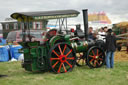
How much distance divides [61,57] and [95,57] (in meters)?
1.32

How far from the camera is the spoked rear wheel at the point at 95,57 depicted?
22.6 ft

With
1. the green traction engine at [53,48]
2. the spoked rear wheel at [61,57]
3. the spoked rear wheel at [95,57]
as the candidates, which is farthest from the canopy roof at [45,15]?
the spoked rear wheel at [95,57]

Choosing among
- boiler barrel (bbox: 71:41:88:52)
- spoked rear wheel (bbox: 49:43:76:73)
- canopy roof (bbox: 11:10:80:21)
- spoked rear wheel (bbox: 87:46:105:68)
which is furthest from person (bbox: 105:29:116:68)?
canopy roof (bbox: 11:10:80:21)

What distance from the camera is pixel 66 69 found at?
21.2 feet

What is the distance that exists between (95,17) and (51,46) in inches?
1510

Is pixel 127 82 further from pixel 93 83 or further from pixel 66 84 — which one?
pixel 66 84

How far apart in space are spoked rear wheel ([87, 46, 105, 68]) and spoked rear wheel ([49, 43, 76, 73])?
0.71m

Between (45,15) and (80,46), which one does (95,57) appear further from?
(45,15)

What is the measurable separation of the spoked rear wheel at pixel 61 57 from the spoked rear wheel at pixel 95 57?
2.31ft

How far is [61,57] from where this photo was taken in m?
6.19

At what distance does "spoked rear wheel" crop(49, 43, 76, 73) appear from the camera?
611 cm

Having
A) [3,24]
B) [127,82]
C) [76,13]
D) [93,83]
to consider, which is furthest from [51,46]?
[3,24]

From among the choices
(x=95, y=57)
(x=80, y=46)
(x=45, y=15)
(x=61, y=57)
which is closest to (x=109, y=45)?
(x=95, y=57)

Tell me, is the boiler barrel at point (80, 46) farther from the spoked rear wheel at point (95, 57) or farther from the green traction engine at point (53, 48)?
the spoked rear wheel at point (95, 57)
